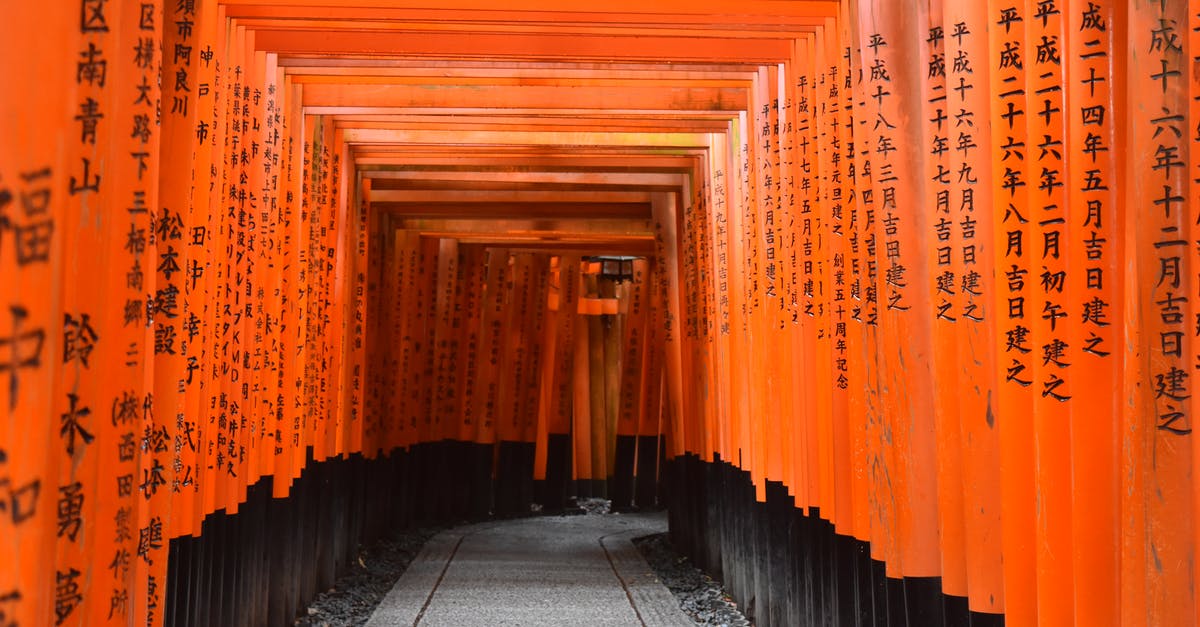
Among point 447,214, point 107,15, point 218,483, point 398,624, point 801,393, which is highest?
point 447,214

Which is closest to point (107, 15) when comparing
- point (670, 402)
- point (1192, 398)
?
point (1192, 398)

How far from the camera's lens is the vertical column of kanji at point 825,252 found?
470cm

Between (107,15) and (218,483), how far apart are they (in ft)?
11.2

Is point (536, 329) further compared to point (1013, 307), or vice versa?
point (536, 329)

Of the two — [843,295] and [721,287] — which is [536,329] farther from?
[843,295]

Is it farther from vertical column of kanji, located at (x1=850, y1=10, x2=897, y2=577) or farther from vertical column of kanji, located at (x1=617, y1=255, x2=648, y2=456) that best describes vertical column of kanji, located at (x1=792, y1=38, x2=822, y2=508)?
vertical column of kanji, located at (x1=617, y1=255, x2=648, y2=456)

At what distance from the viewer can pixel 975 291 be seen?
10.4 feet

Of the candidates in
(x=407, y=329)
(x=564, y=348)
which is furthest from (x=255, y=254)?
(x=564, y=348)

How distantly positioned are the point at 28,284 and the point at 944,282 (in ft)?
8.31

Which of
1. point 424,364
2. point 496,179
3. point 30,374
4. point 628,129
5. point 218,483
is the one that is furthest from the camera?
point 424,364

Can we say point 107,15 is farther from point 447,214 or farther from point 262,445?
point 447,214

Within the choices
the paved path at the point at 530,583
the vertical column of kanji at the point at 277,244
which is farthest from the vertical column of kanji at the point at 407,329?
the vertical column of kanji at the point at 277,244

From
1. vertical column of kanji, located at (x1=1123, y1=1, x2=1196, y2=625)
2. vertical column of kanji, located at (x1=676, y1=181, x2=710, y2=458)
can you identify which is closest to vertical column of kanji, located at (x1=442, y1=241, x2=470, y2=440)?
vertical column of kanji, located at (x1=676, y1=181, x2=710, y2=458)

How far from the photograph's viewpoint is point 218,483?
5.11 m
